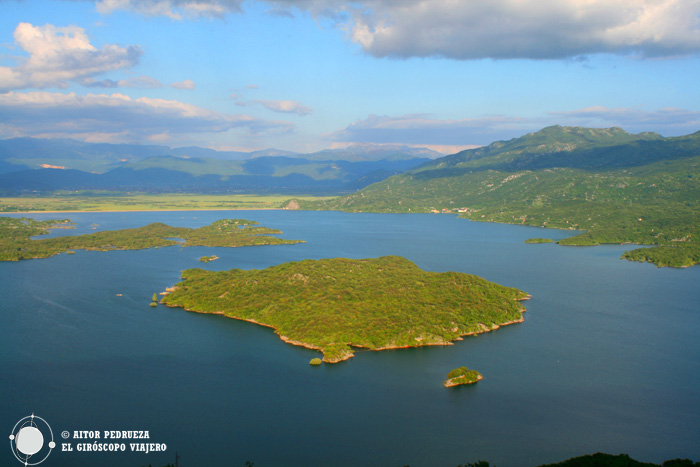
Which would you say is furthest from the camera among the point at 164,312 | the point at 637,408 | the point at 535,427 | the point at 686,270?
the point at 686,270

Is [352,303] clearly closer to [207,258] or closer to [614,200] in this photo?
[207,258]

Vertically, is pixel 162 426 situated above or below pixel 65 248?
below

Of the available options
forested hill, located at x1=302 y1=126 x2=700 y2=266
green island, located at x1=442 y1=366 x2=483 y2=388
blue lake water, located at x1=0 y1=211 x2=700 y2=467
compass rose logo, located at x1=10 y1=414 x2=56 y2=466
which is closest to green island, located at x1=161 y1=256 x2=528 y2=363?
blue lake water, located at x1=0 y1=211 x2=700 y2=467

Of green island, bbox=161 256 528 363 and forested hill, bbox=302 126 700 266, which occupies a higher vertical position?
forested hill, bbox=302 126 700 266

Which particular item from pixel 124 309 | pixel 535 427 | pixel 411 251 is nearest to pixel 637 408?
pixel 535 427

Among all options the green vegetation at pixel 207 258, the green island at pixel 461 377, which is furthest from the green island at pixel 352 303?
the green vegetation at pixel 207 258

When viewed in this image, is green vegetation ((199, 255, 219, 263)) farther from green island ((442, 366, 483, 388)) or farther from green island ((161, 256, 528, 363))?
green island ((442, 366, 483, 388))

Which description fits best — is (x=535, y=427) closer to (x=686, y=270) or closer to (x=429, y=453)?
(x=429, y=453)
